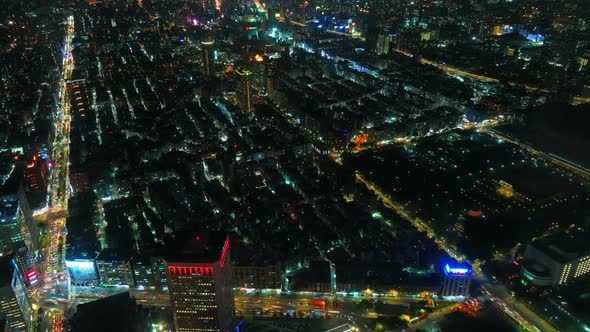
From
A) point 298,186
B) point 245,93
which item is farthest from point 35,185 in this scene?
point 245,93

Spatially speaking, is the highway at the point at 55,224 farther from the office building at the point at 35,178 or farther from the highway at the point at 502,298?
the highway at the point at 502,298

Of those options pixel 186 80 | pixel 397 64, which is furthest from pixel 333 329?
pixel 397 64

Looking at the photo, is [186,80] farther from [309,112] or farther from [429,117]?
[429,117]

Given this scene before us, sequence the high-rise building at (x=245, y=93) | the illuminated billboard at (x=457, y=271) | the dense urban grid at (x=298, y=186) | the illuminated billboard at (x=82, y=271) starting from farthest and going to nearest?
the high-rise building at (x=245, y=93)
the illuminated billboard at (x=82, y=271)
the illuminated billboard at (x=457, y=271)
the dense urban grid at (x=298, y=186)

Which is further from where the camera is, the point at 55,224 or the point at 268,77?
the point at 268,77

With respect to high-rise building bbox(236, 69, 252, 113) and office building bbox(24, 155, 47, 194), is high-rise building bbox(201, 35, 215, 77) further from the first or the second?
office building bbox(24, 155, 47, 194)

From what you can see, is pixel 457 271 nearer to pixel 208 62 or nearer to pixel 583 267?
pixel 583 267

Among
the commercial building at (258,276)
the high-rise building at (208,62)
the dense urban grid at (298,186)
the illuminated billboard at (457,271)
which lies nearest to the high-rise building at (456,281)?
the illuminated billboard at (457,271)
